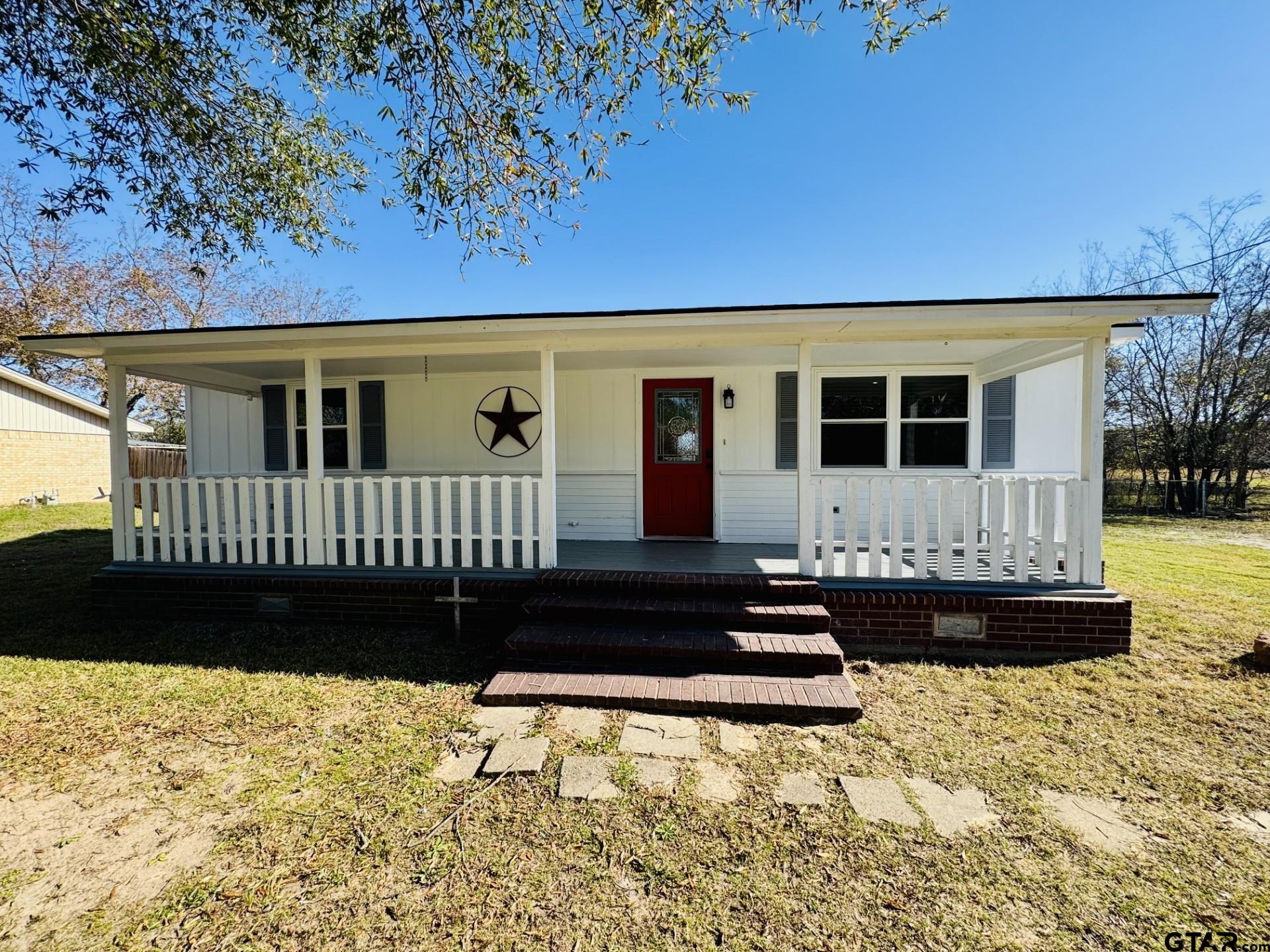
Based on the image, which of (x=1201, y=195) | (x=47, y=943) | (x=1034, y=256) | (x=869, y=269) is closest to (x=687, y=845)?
(x=47, y=943)

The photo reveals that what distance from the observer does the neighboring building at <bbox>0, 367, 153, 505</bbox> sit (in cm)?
1391

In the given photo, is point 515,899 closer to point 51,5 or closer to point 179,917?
point 179,917

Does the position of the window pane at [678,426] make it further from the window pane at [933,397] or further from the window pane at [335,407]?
the window pane at [335,407]

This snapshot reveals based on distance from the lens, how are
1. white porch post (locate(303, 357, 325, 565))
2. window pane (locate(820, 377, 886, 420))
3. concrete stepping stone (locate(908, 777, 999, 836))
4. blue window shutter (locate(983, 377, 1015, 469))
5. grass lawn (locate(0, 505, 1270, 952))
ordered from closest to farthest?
grass lawn (locate(0, 505, 1270, 952)), concrete stepping stone (locate(908, 777, 999, 836)), white porch post (locate(303, 357, 325, 565)), blue window shutter (locate(983, 377, 1015, 469)), window pane (locate(820, 377, 886, 420))

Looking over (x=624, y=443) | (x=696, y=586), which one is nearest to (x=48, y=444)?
(x=624, y=443)

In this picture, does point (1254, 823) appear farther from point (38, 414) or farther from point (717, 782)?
point (38, 414)

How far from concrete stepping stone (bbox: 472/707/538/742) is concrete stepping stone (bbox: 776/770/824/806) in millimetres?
1372

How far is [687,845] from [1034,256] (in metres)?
16.4

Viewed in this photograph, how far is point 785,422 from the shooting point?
639cm

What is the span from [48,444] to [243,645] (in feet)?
56.3

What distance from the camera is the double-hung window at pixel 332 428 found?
7195 millimetres

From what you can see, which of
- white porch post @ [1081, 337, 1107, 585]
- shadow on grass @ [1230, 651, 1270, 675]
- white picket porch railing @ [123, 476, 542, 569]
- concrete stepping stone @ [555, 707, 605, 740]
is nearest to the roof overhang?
white porch post @ [1081, 337, 1107, 585]

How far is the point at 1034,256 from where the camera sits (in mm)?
13266

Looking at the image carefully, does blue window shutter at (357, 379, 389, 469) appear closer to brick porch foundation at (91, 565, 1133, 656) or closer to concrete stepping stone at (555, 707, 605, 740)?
brick porch foundation at (91, 565, 1133, 656)
